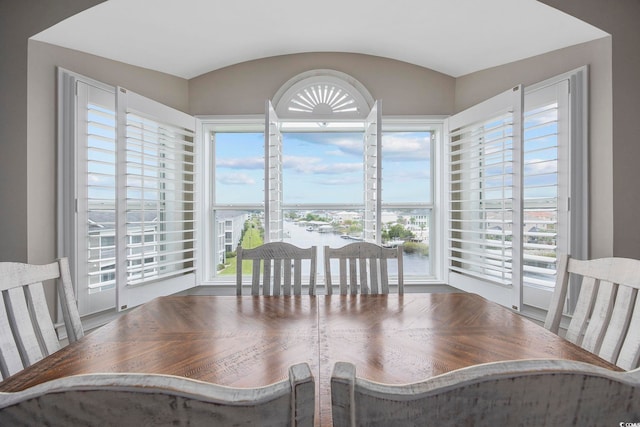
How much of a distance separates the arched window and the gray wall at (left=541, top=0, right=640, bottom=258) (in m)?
1.52

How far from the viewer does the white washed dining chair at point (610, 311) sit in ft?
3.71

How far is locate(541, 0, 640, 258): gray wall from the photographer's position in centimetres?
189

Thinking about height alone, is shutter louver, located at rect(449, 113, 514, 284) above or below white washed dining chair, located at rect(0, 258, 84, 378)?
above

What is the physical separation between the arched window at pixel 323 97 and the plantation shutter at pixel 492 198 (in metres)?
0.81

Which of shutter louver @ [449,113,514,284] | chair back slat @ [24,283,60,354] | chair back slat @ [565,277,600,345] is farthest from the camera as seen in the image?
shutter louver @ [449,113,514,284]

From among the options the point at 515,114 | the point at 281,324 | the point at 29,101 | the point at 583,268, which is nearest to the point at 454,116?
the point at 515,114

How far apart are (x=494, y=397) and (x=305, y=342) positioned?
0.83 metres

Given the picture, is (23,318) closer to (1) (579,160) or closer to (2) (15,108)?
(2) (15,108)

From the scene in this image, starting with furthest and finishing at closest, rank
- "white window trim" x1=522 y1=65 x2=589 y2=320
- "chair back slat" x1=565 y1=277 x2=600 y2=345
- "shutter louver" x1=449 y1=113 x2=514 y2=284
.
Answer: "shutter louver" x1=449 y1=113 x2=514 y2=284 → "white window trim" x1=522 y1=65 x2=589 y2=320 → "chair back slat" x1=565 y1=277 x2=600 y2=345

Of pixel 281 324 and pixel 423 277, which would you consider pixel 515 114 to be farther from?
pixel 281 324

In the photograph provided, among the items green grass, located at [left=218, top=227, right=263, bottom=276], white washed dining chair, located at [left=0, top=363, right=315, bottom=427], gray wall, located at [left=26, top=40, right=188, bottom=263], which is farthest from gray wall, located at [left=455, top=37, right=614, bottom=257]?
gray wall, located at [left=26, top=40, right=188, bottom=263]

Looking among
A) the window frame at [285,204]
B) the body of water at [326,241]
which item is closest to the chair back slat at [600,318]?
the window frame at [285,204]

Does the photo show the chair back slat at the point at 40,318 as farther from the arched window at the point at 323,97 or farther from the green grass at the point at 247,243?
the arched window at the point at 323,97

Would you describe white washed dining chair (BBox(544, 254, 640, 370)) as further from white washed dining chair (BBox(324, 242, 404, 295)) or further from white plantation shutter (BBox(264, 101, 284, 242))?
white plantation shutter (BBox(264, 101, 284, 242))
